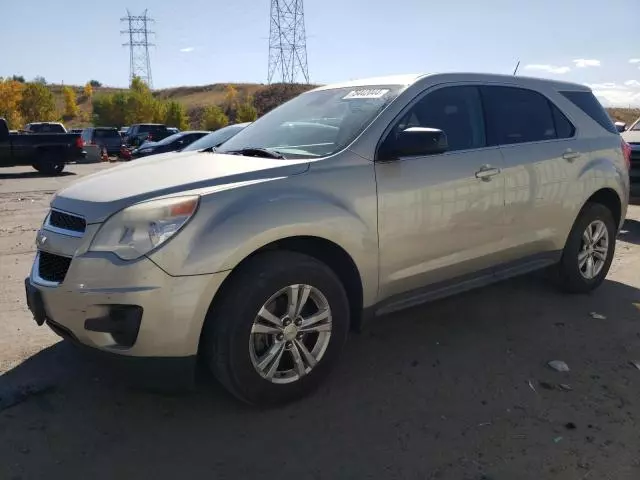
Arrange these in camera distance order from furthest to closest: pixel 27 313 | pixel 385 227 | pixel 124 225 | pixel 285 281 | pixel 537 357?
pixel 27 313 < pixel 537 357 < pixel 385 227 < pixel 285 281 < pixel 124 225

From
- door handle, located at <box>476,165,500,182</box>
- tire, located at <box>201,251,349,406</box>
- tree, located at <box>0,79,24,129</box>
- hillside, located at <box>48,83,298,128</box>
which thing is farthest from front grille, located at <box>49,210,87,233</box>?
hillside, located at <box>48,83,298,128</box>

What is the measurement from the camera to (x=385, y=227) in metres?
3.38

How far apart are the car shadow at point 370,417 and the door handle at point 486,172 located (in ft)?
3.79

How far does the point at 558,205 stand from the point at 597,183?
1.96 ft

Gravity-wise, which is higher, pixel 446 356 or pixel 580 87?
pixel 580 87

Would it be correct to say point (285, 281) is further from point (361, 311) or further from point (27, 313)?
point (27, 313)

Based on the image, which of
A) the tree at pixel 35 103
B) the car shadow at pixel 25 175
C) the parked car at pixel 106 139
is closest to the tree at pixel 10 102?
the tree at pixel 35 103

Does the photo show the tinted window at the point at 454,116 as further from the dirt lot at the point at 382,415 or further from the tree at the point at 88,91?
the tree at the point at 88,91

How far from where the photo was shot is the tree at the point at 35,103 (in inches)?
2322

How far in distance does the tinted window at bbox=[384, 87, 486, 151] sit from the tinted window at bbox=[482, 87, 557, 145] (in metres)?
0.12

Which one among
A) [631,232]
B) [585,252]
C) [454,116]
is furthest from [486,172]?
[631,232]

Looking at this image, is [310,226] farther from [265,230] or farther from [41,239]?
[41,239]

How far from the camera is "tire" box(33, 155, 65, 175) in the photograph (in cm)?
1836

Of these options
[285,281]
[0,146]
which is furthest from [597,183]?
[0,146]
